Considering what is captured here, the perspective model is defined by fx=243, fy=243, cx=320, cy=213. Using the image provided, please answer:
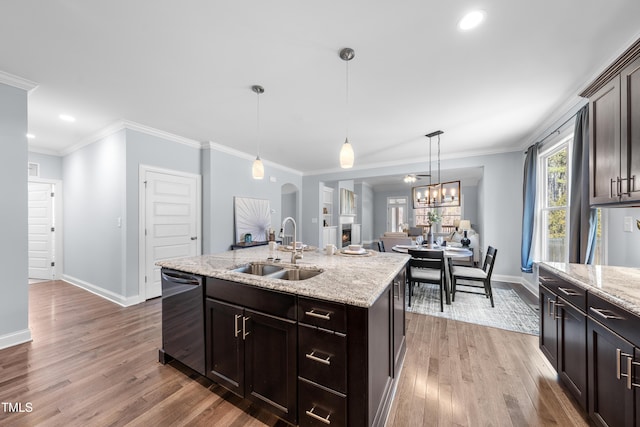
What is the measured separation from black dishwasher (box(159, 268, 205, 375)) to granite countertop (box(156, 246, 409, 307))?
0.11 metres

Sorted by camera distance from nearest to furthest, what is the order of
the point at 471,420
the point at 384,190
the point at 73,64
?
the point at 471,420 < the point at 73,64 < the point at 384,190

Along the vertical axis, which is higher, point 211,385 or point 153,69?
point 153,69

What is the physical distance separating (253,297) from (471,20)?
2.36 meters

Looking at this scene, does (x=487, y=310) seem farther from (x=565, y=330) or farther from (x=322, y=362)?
(x=322, y=362)

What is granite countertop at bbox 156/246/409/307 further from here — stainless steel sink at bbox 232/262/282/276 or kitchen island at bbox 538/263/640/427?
kitchen island at bbox 538/263/640/427

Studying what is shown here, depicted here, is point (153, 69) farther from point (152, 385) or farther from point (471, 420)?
point (471, 420)

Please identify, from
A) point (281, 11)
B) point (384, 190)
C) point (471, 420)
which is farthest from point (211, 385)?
point (384, 190)

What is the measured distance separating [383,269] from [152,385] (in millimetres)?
1953

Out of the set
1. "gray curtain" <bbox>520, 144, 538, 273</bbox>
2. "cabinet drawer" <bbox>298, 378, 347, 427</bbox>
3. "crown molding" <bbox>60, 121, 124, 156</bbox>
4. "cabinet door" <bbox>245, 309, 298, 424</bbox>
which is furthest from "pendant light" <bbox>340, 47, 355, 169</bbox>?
"gray curtain" <bbox>520, 144, 538, 273</bbox>

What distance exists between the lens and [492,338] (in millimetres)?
2570

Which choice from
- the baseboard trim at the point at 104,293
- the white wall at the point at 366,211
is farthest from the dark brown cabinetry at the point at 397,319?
the white wall at the point at 366,211

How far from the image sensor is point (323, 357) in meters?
1.26

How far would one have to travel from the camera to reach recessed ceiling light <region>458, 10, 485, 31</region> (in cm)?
161

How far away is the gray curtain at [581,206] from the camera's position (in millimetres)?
2377
